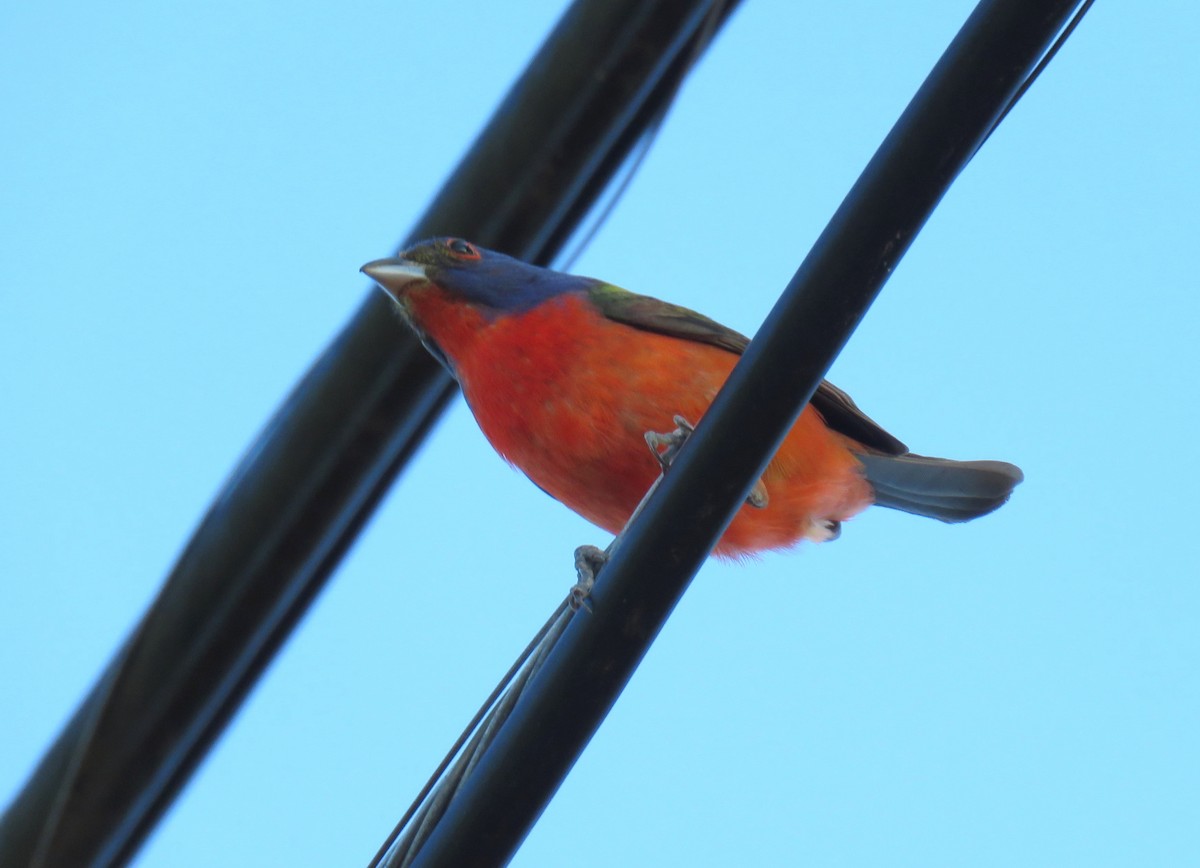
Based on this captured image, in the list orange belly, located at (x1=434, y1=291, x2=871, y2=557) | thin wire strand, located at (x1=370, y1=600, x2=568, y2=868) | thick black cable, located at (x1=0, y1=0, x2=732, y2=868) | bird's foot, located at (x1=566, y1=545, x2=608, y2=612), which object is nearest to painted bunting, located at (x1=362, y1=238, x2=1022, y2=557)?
orange belly, located at (x1=434, y1=291, x2=871, y2=557)

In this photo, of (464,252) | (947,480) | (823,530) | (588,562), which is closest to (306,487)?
(588,562)

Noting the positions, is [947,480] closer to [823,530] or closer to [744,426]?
[823,530]

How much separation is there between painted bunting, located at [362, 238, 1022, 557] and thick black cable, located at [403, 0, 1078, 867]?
1.34 metres

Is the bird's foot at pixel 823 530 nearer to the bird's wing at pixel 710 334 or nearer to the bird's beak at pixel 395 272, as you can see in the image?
the bird's wing at pixel 710 334

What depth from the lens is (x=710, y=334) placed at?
13.2 ft

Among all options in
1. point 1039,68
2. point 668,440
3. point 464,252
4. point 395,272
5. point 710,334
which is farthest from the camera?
point 464,252

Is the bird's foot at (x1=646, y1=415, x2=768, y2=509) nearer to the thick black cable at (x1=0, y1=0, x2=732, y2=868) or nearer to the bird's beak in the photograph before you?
the thick black cable at (x1=0, y1=0, x2=732, y2=868)

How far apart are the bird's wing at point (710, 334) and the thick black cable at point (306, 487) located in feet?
1.94

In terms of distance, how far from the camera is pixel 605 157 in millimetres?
3521

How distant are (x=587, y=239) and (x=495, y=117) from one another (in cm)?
42

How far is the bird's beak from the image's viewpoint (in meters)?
4.20

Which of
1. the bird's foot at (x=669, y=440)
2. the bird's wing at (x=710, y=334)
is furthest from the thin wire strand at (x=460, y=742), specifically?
the bird's wing at (x=710, y=334)

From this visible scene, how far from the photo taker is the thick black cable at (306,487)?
3.23 metres

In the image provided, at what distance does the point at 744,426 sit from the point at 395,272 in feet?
8.14
